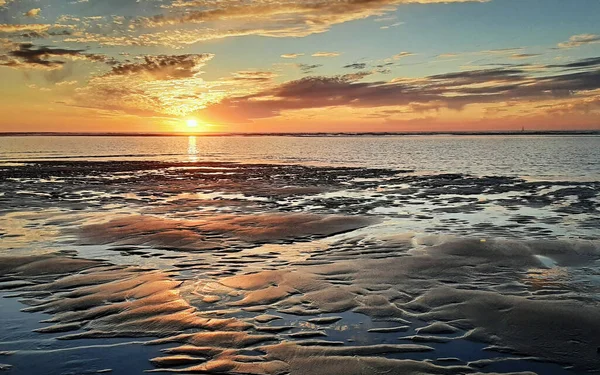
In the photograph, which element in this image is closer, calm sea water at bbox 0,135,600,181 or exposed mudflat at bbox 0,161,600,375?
exposed mudflat at bbox 0,161,600,375

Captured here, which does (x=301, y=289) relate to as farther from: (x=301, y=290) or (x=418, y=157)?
(x=418, y=157)

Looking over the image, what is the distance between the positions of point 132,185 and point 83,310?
2293cm

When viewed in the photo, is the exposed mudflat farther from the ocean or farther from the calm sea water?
the calm sea water

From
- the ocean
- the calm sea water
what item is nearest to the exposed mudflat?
the ocean

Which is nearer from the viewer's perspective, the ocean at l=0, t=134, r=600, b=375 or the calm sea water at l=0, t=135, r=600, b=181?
the ocean at l=0, t=134, r=600, b=375

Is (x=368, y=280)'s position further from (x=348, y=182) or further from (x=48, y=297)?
(x=348, y=182)

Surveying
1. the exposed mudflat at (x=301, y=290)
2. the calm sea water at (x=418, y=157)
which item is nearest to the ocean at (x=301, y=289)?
the exposed mudflat at (x=301, y=290)

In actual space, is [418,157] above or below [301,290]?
above

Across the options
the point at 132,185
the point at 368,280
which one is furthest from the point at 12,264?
the point at 132,185

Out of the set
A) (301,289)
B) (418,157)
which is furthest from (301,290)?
(418,157)

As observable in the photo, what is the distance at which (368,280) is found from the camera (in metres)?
9.46

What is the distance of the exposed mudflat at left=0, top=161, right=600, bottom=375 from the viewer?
5996 millimetres

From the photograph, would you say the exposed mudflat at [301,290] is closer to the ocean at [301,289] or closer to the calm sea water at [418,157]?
the ocean at [301,289]

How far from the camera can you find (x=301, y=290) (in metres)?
8.80
